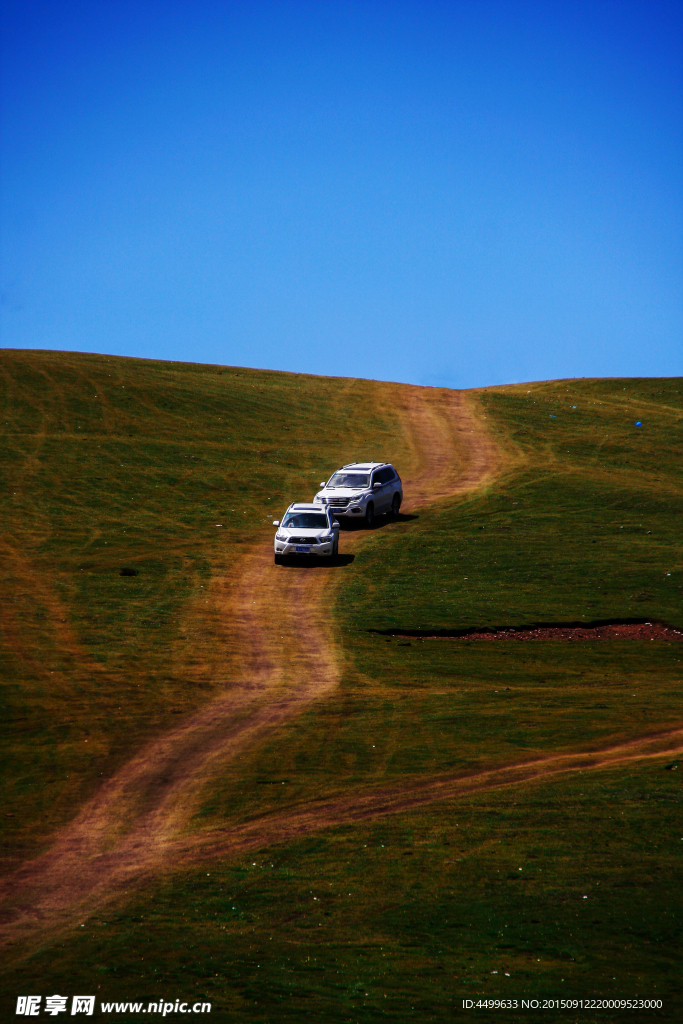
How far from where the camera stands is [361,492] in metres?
39.3

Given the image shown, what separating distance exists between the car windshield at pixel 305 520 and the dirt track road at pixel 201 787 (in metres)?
4.98

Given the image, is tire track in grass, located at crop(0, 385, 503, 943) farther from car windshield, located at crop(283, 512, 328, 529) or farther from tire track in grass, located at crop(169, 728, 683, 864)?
car windshield, located at crop(283, 512, 328, 529)

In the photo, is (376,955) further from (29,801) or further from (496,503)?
(496,503)

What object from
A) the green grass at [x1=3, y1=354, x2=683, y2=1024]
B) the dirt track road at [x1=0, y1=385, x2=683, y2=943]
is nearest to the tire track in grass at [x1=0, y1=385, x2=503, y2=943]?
the dirt track road at [x1=0, y1=385, x2=683, y2=943]

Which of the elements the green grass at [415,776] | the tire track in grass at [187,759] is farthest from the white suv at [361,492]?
the tire track in grass at [187,759]

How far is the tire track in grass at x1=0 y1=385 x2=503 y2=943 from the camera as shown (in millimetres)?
13758

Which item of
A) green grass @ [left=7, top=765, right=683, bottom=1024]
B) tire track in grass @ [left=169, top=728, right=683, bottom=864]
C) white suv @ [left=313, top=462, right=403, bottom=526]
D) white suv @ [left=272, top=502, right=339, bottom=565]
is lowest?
green grass @ [left=7, top=765, right=683, bottom=1024]

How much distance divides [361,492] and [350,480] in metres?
0.95

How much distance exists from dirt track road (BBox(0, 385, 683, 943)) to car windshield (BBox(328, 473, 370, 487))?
10.3m

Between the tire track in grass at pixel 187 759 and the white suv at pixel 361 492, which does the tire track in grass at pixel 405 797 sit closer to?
the tire track in grass at pixel 187 759

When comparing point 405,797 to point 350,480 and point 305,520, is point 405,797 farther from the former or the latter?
point 350,480

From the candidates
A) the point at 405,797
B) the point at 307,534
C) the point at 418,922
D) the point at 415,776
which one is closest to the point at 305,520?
the point at 307,534

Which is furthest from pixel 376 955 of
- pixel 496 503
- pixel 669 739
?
pixel 496 503

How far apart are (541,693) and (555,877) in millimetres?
8235
